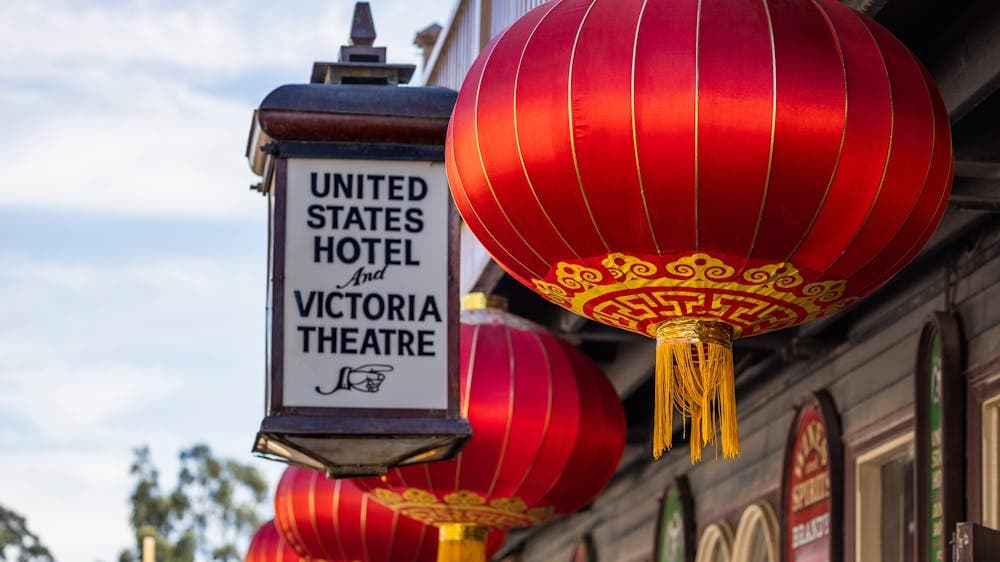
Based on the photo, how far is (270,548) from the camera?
46.7 ft

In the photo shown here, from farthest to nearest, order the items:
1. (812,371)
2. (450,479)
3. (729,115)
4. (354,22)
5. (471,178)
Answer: (812,371) → (450,479) → (354,22) → (471,178) → (729,115)

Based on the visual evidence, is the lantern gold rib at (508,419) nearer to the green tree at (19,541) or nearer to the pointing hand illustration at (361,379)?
the pointing hand illustration at (361,379)

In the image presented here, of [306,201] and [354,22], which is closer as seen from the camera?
[306,201]

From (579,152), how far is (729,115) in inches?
16.5

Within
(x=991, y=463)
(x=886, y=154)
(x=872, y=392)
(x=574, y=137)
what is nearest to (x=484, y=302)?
(x=872, y=392)

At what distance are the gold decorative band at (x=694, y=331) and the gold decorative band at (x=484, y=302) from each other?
408 cm

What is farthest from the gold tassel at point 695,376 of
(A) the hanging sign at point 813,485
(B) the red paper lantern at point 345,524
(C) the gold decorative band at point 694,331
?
(B) the red paper lantern at point 345,524

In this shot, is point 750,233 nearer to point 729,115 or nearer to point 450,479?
point 729,115

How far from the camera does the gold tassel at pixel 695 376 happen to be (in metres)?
5.57

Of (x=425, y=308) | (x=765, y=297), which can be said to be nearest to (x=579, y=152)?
(x=765, y=297)

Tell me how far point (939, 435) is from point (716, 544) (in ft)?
10.6

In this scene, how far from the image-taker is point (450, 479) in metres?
8.69

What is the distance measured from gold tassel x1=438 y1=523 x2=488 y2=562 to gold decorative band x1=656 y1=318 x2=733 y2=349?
3.64 metres

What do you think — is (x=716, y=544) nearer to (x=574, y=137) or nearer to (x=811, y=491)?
(x=811, y=491)
